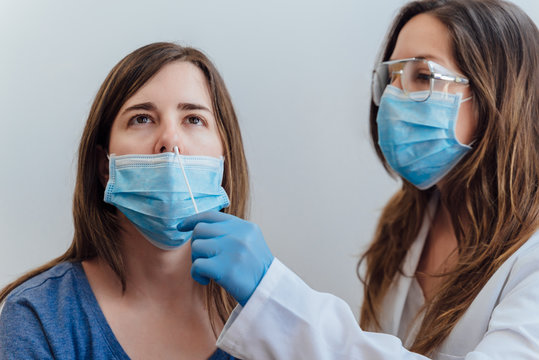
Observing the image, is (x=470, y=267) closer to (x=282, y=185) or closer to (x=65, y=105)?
(x=282, y=185)

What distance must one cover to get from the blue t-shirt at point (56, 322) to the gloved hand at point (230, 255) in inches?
13.3

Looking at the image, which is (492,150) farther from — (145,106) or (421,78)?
(145,106)

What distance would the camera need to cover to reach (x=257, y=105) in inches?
74.7

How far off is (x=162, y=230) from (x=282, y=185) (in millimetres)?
742

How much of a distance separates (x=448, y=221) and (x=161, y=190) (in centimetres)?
103

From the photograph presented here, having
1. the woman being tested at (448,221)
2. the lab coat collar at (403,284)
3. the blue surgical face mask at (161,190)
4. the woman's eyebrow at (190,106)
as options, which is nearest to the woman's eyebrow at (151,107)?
the woman's eyebrow at (190,106)

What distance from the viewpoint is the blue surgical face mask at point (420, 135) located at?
154 centimetres

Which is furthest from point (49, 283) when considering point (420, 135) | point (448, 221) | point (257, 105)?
point (448, 221)

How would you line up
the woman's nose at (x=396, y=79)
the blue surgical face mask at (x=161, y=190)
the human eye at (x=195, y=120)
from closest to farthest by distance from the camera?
the blue surgical face mask at (x=161, y=190), the human eye at (x=195, y=120), the woman's nose at (x=396, y=79)

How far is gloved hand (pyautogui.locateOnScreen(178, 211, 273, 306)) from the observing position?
1.12 metres

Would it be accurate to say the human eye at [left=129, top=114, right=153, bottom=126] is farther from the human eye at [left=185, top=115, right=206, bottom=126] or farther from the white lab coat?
the white lab coat

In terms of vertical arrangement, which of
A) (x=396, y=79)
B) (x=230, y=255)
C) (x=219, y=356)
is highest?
(x=396, y=79)

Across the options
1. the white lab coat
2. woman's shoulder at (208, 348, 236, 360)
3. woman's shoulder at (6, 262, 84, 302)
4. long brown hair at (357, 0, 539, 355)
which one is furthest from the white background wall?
the white lab coat

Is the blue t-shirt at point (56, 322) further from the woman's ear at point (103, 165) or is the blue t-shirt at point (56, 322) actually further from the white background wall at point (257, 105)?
the white background wall at point (257, 105)
